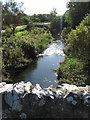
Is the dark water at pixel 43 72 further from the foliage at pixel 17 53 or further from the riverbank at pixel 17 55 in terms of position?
the foliage at pixel 17 53

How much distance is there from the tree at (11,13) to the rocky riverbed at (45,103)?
18044 mm

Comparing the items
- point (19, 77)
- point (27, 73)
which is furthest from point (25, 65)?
point (19, 77)

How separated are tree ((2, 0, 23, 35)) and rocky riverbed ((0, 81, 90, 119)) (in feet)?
59.2

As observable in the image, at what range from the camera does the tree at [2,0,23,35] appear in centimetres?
2353

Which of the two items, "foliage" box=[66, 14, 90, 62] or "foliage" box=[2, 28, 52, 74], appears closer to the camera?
"foliage" box=[66, 14, 90, 62]

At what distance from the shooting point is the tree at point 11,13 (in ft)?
77.2

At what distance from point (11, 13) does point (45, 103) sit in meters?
19.0

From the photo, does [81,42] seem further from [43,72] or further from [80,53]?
[43,72]

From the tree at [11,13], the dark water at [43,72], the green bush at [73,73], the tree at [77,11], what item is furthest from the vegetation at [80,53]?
the tree at [11,13]

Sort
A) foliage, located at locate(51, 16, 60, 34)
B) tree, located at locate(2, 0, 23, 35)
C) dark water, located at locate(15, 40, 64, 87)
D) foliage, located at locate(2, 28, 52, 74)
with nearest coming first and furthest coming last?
1. dark water, located at locate(15, 40, 64, 87)
2. foliage, located at locate(2, 28, 52, 74)
3. tree, located at locate(2, 0, 23, 35)
4. foliage, located at locate(51, 16, 60, 34)

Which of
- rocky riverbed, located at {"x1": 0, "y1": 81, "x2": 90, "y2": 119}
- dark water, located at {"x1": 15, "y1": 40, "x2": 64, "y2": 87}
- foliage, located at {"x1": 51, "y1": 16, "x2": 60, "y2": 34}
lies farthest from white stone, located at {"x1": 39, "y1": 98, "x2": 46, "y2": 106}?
foliage, located at {"x1": 51, "y1": 16, "x2": 60, "y2": 34}

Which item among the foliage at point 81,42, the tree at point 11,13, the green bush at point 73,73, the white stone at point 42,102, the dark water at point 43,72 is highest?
the tree at point 11,13

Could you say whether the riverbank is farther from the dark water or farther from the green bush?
the green bush

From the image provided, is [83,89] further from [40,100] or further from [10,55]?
[10,55]
